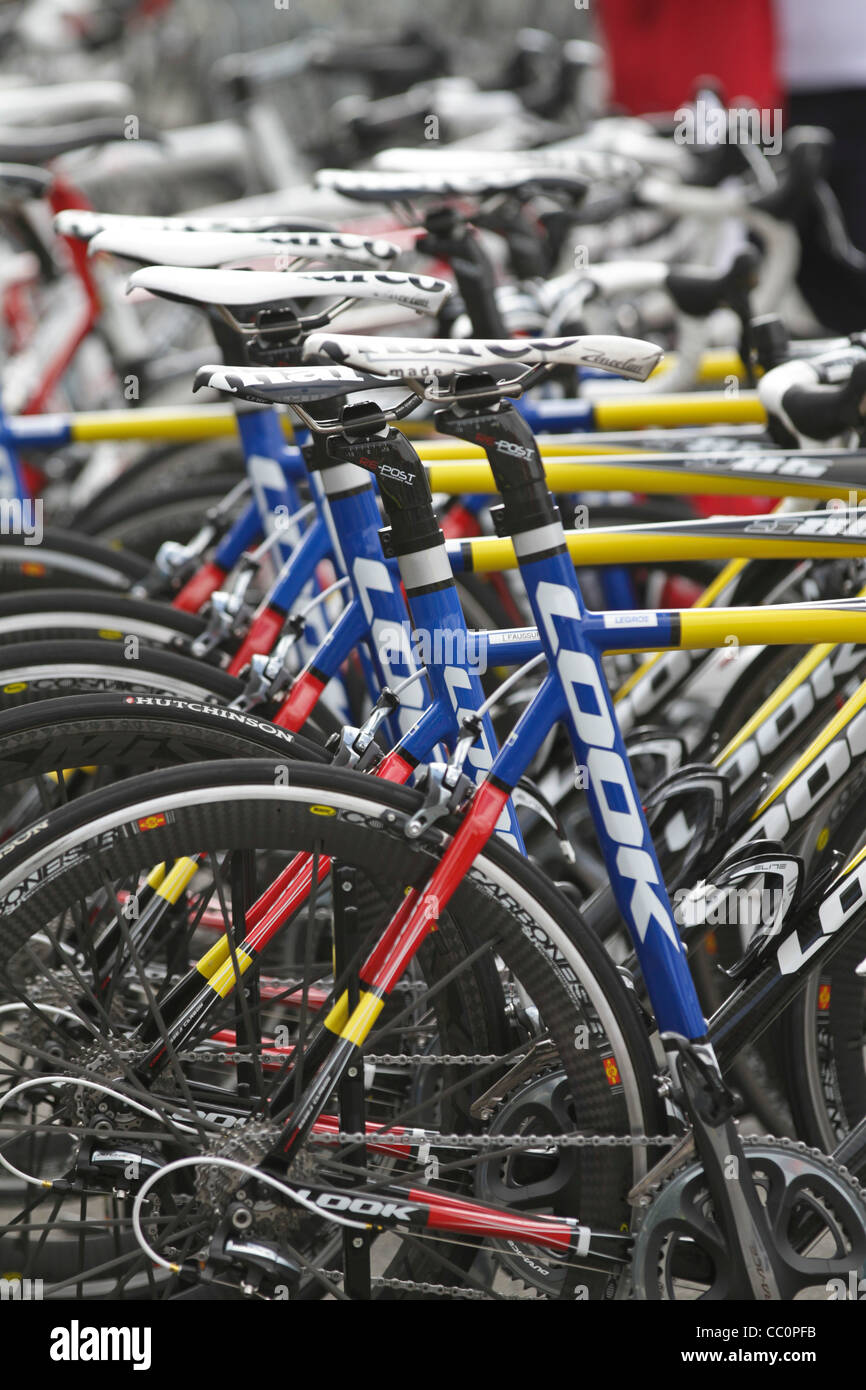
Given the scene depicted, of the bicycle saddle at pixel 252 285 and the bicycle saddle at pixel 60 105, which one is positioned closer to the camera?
the bicycle saddle at pixel 252 285

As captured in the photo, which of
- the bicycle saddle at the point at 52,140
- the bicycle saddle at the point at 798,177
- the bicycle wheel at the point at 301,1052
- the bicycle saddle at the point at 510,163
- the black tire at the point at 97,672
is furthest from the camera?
the bicycle saddle at the point at 52,140

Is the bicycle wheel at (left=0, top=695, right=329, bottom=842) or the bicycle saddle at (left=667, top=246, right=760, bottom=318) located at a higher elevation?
the bicycle saddle at (left=667, top=246, right=760, bottom=318)

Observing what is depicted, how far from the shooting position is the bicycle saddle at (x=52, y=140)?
4.31 meters

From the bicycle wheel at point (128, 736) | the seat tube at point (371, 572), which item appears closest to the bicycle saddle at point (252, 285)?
the seat tube at point (371, 572)

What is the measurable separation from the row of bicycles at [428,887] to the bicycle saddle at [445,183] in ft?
1.57

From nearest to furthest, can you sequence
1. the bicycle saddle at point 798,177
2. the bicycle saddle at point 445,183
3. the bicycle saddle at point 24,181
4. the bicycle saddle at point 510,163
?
the bicycle saddle at point 445,183 → the bicycle saddle at point 510,163 → the bicycle saddle at point 798,177 → the bicycle saddle at point 24,181

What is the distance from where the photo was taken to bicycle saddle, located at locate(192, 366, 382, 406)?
1.89 metres

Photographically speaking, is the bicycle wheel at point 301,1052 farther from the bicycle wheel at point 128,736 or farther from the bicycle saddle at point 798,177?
the bicycle saddle at point 798,177

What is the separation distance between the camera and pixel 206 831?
184 cm

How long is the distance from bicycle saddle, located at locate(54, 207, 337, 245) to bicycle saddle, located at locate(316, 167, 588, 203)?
0.90 ft

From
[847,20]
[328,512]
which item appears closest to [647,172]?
[847,20]

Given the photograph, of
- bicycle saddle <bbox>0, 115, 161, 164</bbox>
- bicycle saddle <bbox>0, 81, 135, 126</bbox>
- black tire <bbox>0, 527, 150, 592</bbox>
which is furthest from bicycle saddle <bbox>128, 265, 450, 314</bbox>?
bicycle saddle <bbox>0, 81, 135, 126</bbox>

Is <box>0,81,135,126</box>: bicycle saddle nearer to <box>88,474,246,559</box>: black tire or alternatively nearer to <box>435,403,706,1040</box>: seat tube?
<box>88,474,246,559</box>: black tire

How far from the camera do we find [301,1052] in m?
1.87
